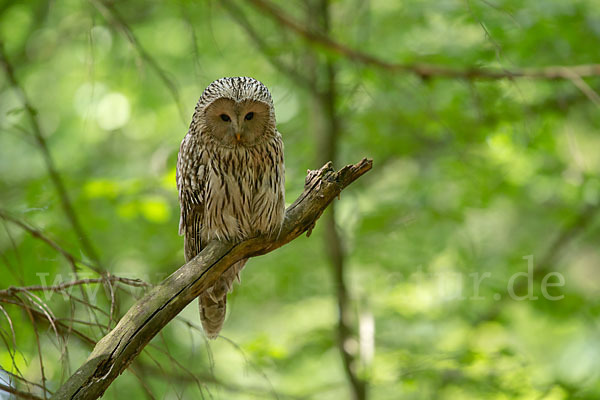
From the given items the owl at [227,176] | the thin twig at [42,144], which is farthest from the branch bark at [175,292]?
the thin twig at [42,144]

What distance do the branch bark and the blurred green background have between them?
66.0 inches

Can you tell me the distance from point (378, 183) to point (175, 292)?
530cm

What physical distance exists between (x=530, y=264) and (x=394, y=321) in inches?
68.8

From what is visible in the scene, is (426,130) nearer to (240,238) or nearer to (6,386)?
(240,238)

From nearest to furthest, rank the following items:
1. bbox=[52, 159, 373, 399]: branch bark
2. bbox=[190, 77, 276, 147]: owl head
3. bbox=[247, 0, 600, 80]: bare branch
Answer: bbox=[52, 159, 373, 399]: branch bark, bbox=[190, 77, 276, 147]: owl head, bbox=[247, 0, 600, 80]: bare branch

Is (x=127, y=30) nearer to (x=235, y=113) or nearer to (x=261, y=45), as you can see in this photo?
(x=235, y=113)

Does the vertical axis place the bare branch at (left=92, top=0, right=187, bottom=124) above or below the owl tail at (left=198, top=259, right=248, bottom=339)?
above

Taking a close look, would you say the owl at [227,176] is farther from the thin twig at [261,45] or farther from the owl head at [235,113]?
the thin twig at [261,45]

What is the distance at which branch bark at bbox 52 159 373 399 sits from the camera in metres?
2.05

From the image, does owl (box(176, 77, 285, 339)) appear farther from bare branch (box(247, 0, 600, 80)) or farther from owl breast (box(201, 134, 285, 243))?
bare branch (box(247, 0, 600, 80))

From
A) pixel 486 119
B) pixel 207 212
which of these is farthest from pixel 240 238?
pixel 486 119

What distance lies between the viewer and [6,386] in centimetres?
196

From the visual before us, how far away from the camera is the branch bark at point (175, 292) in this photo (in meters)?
2.05

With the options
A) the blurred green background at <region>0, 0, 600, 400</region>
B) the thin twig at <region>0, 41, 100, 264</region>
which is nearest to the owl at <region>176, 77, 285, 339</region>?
the thin twig at <region>0, 41, 100, 264</region>
